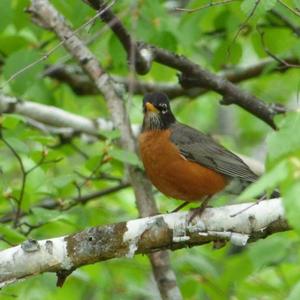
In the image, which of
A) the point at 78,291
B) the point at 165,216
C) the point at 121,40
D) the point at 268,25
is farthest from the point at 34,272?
the point at 268,25

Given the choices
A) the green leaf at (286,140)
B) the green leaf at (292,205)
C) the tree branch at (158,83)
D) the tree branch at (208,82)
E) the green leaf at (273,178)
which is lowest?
the green leaf at (292,205)

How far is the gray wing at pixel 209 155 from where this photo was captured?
5.13 metres

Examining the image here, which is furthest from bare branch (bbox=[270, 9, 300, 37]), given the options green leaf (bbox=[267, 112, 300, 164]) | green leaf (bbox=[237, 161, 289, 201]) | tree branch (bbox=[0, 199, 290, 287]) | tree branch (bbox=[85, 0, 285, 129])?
green leaf (bbox=[237, 161, 289, 201])

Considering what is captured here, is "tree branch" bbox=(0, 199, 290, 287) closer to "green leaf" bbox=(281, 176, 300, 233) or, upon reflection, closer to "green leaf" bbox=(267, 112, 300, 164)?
"green leaf" bbox=(267, 112, 300, 164)

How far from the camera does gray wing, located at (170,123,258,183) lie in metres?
5.13

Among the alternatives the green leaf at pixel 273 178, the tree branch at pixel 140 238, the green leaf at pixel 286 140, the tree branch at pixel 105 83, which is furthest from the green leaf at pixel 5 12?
the green leaf at pixel 273 178

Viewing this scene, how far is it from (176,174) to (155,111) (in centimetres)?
60

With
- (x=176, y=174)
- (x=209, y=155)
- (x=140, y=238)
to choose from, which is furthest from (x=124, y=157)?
(x=209, y=155)

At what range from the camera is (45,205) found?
18.6ft

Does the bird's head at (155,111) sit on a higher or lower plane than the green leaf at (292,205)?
higher

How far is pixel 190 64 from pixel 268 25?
87 cm

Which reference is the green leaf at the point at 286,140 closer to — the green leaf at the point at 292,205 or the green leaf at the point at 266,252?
the green leaf at the point at 292,205

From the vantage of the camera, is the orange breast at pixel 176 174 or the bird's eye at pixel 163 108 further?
the bird's eye at pixel 163 108

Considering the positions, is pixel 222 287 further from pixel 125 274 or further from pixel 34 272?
pixel 34 272
